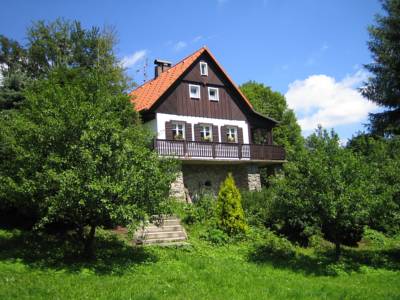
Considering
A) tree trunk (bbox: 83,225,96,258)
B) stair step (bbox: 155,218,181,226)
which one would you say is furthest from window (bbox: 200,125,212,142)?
tree trunk (bbox: 83,225,96,258)

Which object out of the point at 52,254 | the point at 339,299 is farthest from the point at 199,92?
the point at 339,299

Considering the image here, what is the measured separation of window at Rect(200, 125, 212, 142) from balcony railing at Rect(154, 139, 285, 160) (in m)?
1.24

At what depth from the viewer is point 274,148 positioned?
24.7 m

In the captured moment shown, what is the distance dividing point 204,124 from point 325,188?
1205 centimetres

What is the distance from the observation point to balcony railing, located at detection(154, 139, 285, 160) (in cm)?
2070

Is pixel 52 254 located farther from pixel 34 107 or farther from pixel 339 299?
pixel 339 299

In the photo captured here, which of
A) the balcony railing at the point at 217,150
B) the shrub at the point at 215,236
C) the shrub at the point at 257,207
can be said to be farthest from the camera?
the balcony railing at the point at 217,150

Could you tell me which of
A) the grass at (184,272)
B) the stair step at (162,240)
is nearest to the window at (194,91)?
the stair step at (162,240)

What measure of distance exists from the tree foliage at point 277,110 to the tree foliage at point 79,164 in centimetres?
2896

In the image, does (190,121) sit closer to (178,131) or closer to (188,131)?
(188,131)

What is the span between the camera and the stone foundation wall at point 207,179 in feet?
70.4

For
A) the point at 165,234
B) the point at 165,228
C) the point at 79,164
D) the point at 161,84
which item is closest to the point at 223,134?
the point at 161,84

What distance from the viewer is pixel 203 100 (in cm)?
2392

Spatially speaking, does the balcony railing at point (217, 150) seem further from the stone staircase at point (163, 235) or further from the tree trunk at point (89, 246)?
the tree trunk at point (89, 246)
